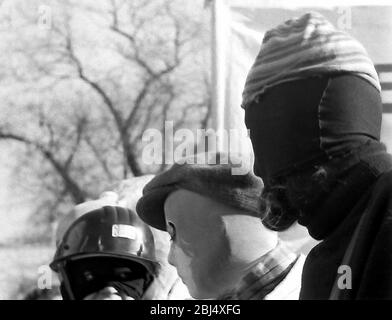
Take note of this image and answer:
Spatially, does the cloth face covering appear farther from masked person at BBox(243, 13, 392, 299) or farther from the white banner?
the white banner

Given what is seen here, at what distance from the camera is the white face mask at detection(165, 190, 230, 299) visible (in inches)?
96.7

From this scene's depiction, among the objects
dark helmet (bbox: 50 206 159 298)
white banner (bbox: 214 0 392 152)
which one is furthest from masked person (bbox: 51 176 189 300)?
white banner (bbox: 214 0 392 152)

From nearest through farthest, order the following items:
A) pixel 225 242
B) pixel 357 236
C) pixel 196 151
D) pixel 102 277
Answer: pixel 357 236 → pixel 225 242 → pixel 196 151 → pixel 102 277

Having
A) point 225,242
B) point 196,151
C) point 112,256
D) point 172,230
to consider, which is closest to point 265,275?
point 225,242

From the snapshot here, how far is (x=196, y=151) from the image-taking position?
2854 mm

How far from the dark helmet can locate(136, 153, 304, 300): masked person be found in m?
0.61

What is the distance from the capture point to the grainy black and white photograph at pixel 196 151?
1.87 m

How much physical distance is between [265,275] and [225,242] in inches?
5.1

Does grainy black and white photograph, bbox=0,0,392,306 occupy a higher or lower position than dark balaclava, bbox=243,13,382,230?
lower

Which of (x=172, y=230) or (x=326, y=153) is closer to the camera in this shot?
(x=326, y=153)

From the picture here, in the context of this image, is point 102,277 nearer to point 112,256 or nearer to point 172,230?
point 112,256

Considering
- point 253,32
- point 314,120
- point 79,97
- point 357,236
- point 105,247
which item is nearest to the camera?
point 357,236

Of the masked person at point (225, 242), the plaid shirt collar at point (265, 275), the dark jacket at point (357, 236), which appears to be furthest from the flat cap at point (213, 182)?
the dark jacket at point (357, 236)

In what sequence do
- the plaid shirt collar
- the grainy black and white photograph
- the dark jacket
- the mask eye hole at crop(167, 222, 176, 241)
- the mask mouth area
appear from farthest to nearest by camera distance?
the mask mouth area, the mask eye hole at crop(167, 222, 176, 241), the plaid shirt collar, the grainy black and white photograph, the dark jacket
